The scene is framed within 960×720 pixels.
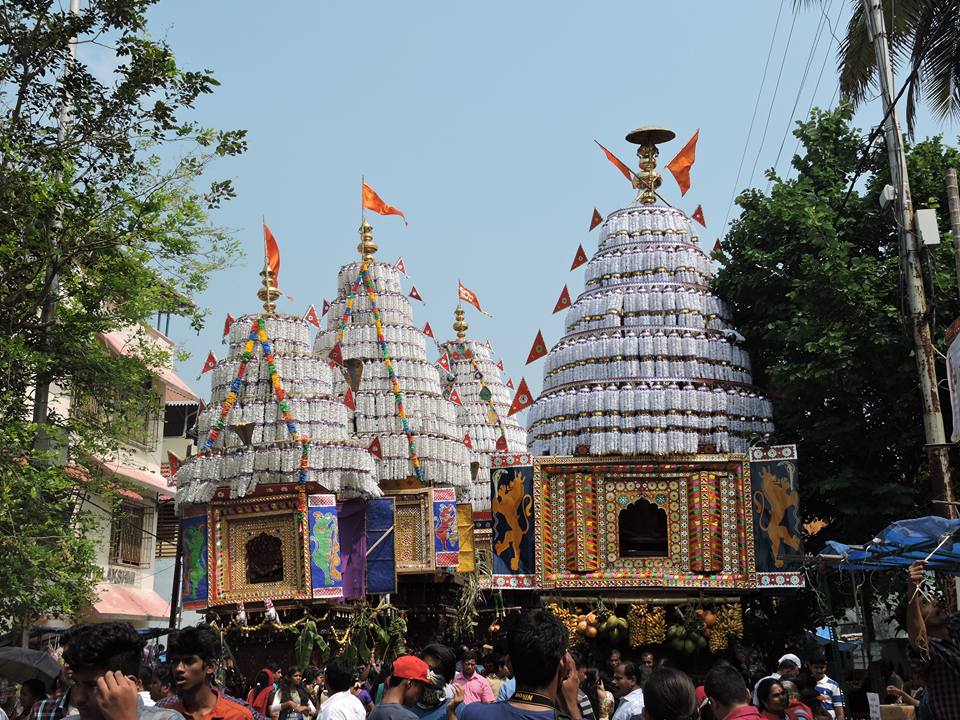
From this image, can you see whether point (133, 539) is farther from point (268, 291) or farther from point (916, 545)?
point (916, 545)

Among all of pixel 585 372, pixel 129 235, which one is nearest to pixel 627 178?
pixel 585 372

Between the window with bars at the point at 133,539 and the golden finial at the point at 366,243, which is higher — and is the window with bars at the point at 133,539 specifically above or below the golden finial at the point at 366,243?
below

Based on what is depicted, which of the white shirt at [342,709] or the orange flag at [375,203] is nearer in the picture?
the white shirt at [342,709]

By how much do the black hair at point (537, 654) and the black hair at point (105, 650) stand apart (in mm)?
1591

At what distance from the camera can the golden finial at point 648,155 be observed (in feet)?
82.2

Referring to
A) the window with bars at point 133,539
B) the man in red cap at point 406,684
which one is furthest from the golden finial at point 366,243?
the man in red cap at point 406,684

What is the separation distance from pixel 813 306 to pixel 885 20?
494cm

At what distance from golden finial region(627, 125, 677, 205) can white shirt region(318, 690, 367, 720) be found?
17.6 meters

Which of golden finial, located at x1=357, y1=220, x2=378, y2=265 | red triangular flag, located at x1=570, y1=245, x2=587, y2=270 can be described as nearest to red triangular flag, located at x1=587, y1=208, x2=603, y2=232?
red triangular flag, located at x1=570, y1=245, x2=587, y2=270

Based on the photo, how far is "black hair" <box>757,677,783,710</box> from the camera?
7.90 m

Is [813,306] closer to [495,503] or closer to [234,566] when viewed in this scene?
[495,503]

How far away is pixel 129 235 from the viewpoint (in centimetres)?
1775

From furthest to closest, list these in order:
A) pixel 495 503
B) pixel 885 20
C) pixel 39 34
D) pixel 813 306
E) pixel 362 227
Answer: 1. pixel 362 227
2. pixel 495 503
3. pixel 813 306
4. pixel 885 20
5. pixel 39 34

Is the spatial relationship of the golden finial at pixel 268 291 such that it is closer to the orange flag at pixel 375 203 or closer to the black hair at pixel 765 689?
the orange flag at pixel 375 203
